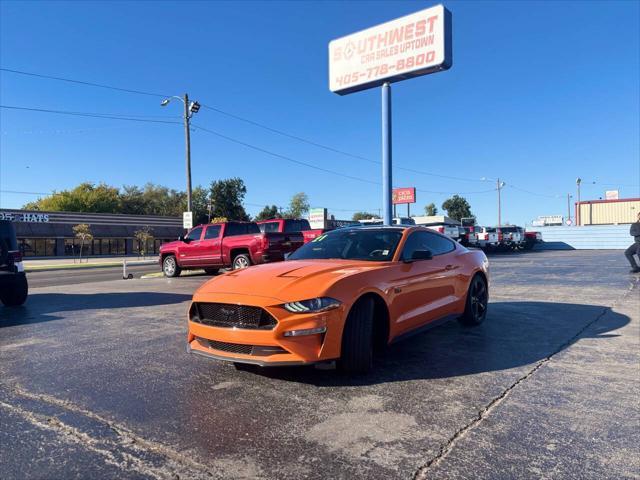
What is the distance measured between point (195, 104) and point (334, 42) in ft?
39.0

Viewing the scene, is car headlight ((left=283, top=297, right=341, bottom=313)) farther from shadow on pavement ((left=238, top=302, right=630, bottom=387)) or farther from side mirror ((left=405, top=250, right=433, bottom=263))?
side mirror ((left=405, top=250, right=433, bottom=263))

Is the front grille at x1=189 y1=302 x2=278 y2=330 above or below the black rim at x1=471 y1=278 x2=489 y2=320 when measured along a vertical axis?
above

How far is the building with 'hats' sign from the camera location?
44031 mm

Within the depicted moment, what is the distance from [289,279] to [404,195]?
66568 millimetres

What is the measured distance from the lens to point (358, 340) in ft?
13.2

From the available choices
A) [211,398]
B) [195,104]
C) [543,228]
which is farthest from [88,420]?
[543,228]

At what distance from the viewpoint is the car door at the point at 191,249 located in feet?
49.8

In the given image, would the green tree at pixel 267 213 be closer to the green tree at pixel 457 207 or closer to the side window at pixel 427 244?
the green tree at pixel 457 207

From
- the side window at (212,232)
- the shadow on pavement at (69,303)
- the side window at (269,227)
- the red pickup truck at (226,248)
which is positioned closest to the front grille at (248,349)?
the shadow on pavement at (69,303)

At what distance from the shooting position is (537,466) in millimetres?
2617

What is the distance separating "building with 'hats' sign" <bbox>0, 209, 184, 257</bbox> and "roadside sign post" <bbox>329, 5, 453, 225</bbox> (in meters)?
35.0

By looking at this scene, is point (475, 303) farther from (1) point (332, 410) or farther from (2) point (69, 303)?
(2) point (69, 303)

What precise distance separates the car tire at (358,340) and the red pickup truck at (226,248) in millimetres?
9292

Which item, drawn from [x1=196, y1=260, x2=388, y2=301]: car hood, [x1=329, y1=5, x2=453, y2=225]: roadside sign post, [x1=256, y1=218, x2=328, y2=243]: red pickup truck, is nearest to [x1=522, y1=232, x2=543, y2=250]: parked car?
[x1=329, y1=5, x2=453, y2=225]: roadside sign post
